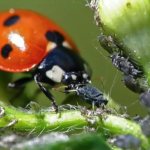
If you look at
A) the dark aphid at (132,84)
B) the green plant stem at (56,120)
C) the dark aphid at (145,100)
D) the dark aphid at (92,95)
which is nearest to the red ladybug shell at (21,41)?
the dark aphid at (92,95)

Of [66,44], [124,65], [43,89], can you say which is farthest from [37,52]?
[124,65]

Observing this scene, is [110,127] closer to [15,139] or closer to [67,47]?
A: [15,139]

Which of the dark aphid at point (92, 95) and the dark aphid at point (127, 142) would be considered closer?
the dark aphid at point (127, 142)

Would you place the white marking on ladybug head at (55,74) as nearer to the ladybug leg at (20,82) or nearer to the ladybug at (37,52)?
the ladybug at (37,52)

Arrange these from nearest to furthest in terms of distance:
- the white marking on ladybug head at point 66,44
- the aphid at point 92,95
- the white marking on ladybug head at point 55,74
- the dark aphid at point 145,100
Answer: the dark aphid at point 145,100 → the aphid at point 92,95 → the white marking on ladybug head at point 55,74 → the white marking on ladybug head at point 66,44

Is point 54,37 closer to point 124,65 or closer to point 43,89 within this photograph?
point 43,89

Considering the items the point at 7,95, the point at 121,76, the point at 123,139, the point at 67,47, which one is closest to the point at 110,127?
the point at 123,139

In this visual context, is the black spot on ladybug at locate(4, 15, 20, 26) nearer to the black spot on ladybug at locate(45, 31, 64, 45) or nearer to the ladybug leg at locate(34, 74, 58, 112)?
the black spot on ladybug at locate(45, 31, 64, 45)
